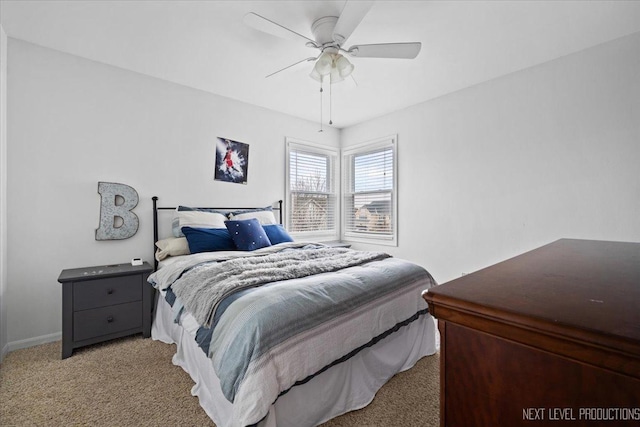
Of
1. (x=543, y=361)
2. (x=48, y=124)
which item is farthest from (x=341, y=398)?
(x=48, y=124)

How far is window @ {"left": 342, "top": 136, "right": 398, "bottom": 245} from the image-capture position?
4051 millimetres

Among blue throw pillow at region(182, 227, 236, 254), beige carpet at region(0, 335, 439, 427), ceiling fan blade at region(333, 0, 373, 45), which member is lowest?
beige carpet at region(0, 335, 439, 427)

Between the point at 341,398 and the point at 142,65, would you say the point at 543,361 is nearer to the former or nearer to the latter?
the point at 341,398

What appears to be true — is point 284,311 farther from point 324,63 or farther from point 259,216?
point 259,216

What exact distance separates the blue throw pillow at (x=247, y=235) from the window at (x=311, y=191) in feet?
3.93

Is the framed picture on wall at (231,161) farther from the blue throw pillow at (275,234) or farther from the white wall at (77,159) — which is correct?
the blue throw pillow at (275,234)

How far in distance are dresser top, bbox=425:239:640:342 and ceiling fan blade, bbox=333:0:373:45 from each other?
5.30ft

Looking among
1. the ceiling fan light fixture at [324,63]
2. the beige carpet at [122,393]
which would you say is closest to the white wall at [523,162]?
the beige carpet at [122,393]

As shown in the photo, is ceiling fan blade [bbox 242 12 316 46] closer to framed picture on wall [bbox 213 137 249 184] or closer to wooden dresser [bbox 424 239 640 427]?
framed picture on wall [bbox 213 137 249 184]

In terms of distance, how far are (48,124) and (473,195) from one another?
4198mm

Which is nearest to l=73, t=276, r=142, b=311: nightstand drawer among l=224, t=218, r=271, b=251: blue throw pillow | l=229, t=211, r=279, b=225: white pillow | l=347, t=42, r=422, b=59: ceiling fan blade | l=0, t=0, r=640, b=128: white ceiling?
l=224, t=218, r=271, b=251: blue throw pillow

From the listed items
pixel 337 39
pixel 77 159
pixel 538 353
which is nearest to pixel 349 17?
pixel 337 39

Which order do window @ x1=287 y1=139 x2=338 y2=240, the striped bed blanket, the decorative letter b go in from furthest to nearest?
window @ x1=287 y1=139 x2=338 y2=240 < the decorative letter b < the striped bed blanket

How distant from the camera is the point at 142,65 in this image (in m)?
2.69
